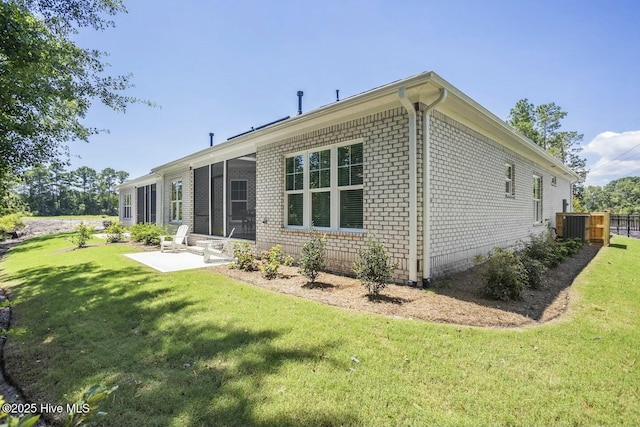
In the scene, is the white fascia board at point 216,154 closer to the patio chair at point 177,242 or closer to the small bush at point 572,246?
the patio chair at point 177,242

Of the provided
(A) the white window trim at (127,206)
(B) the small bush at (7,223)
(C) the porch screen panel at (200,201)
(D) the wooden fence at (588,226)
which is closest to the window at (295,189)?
(C) the porch screen panel at (200,201)

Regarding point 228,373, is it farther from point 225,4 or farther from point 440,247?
point 225,4

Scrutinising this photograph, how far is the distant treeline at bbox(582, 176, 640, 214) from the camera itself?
58.4 meters

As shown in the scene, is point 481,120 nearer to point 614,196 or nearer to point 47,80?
point 47,80

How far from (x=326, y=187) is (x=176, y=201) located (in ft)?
33.5

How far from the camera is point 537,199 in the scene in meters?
12.7

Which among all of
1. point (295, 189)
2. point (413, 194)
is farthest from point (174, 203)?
point (413, 194)

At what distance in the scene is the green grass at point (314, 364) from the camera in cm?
232

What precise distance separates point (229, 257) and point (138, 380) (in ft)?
21.3

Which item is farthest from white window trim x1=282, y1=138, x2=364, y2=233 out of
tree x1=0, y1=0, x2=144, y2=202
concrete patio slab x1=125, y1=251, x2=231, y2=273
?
tree x1=0, y1=0, x2=144, y2=202

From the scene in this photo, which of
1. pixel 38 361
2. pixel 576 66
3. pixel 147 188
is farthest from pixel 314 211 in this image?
pixel 147 188

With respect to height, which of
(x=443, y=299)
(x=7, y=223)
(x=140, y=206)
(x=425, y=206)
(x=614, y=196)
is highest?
(x=614, y=196)

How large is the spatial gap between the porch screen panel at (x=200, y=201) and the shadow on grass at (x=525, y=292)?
9640mm

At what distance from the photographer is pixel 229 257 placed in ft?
30.3
